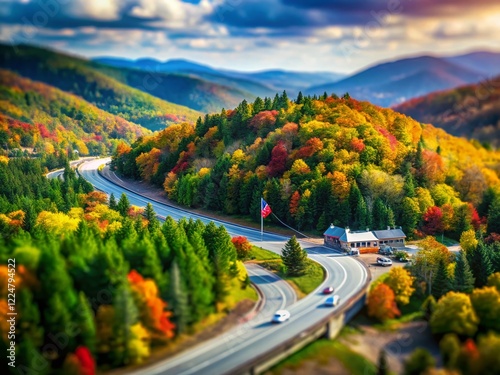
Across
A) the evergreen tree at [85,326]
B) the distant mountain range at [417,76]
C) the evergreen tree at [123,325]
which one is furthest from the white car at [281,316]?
the distant mountain range at [417,76]

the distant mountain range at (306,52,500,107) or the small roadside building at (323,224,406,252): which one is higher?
the distant mountain range at (306,52,500,107)

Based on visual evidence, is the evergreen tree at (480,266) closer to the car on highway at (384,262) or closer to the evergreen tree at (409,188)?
the car on highway at (384,262)

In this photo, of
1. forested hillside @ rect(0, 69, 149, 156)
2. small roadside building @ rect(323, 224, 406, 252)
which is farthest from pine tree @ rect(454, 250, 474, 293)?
forested hillside @ rect(0, 69, 149, 156)

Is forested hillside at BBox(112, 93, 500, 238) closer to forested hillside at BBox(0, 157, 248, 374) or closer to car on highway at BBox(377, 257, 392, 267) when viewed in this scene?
car on highway at BBox(377, 257, 392, 267)

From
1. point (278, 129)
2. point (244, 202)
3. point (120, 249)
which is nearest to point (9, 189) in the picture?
point (244, 202)

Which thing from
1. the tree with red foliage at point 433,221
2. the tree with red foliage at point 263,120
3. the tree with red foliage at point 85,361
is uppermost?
→ the tree with red foliage at point 263,120

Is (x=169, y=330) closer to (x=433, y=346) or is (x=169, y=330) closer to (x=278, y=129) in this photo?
(x=433, y=346)
